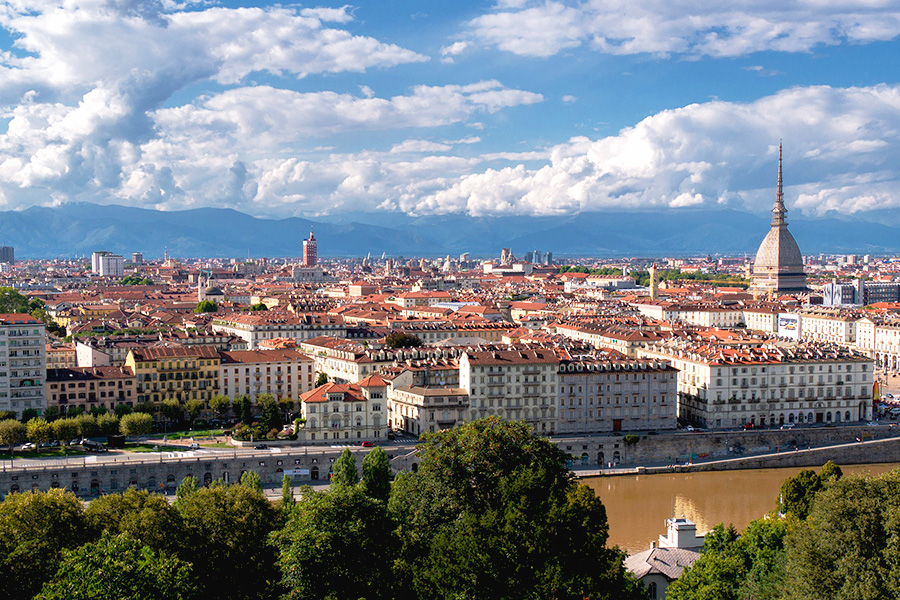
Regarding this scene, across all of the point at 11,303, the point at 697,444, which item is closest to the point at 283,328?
the point at 11,303

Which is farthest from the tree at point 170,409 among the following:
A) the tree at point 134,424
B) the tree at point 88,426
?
the tree at point 88,426

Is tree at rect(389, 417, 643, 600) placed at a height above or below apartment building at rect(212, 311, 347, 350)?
below

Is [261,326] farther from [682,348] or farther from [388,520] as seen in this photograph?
[388,520]

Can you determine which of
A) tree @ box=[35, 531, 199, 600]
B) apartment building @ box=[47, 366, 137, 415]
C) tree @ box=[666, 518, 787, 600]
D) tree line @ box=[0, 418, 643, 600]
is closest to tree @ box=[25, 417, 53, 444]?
apartment building @ box=[47, 366, 137, 415]

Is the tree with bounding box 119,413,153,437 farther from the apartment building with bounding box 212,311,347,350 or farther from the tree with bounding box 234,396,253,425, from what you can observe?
the apartment building with bounding box 212,311,347,350

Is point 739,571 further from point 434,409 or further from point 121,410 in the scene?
point 121,410

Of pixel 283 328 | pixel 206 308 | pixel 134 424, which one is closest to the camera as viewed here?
pixel 134 424
